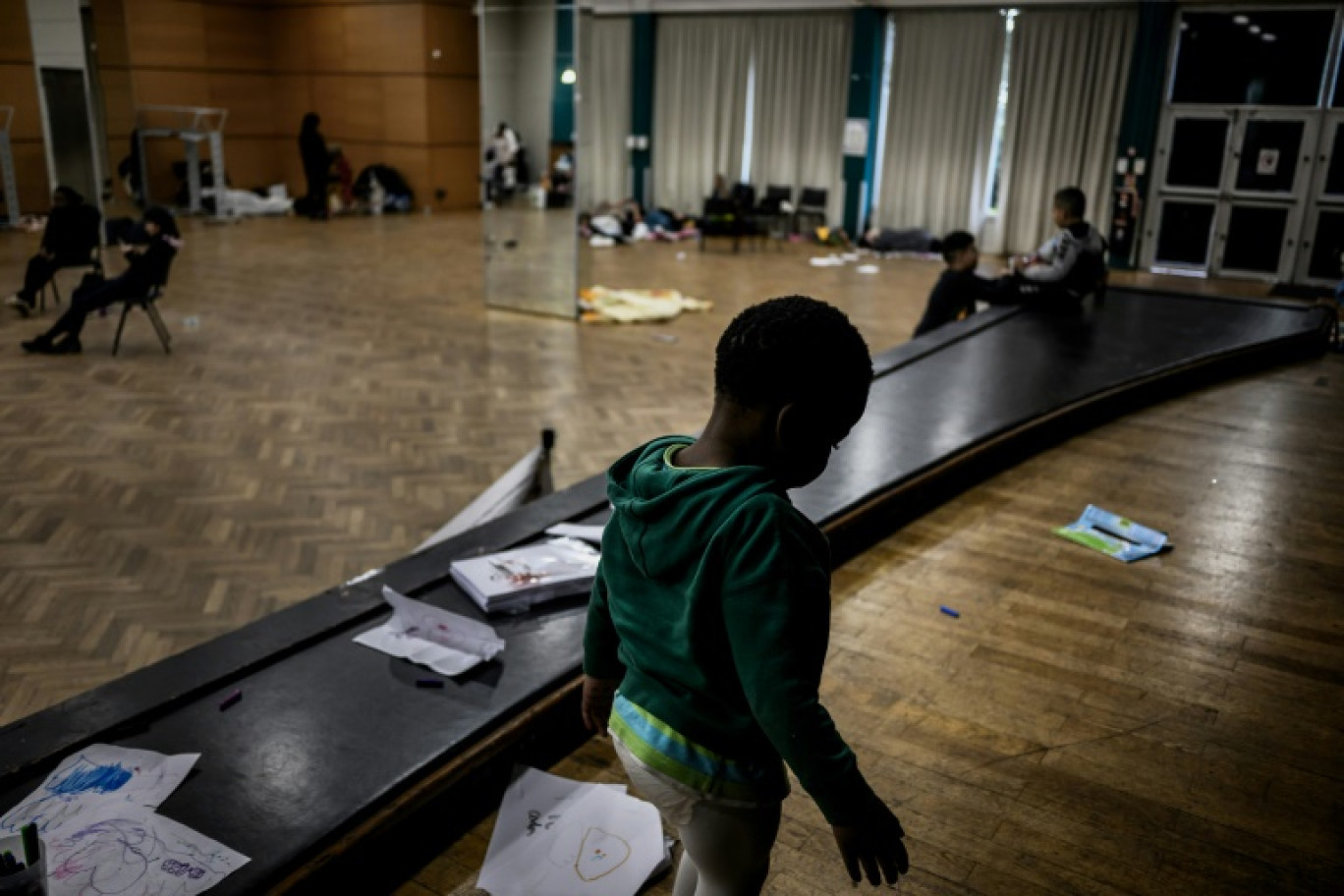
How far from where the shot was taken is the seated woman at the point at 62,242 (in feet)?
25.2

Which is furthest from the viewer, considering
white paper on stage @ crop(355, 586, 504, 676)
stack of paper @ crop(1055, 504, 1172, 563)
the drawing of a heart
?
stack of paper @ crop(1055, 504, 1172, 563)

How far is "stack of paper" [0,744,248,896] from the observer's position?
1720 millimetres

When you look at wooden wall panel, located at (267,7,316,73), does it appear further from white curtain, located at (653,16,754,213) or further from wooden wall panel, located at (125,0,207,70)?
white curtain, located at (653,16,754,213)

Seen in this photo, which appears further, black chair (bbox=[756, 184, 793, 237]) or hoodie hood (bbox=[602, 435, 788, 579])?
black chair (bbox=[756, 184, 793, 237])

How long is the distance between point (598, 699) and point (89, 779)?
1.03m

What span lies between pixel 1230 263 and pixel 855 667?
11.1 m

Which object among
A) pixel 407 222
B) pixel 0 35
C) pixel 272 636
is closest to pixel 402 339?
pixel 272 636

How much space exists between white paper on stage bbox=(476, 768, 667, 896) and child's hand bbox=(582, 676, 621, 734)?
0.44 metres

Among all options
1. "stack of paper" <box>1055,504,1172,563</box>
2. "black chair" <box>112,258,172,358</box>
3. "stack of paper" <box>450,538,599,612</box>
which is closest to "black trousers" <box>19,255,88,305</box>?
"black chair" <box>112,258,172,358</box>

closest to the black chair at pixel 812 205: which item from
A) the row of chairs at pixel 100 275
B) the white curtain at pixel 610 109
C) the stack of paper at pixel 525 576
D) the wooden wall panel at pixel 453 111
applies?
the white curtain at pixel 610 109

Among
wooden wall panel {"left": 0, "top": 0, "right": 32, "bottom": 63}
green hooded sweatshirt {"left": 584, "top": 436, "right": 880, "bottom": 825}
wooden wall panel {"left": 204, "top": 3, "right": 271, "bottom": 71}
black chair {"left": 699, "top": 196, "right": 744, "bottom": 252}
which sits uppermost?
wooden wall panel {"left": 204, "top": 3, "right": 271, "bottom": 71}

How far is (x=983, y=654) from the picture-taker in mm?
2869

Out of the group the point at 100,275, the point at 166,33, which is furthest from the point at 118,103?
the point at 100,275

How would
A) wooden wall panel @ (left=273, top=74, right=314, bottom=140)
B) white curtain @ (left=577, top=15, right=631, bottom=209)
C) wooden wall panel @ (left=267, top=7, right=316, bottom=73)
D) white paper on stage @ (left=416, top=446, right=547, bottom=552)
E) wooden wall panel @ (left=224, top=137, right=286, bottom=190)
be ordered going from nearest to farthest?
1. white paper on stage @ (left=416, top=446, right=547, bottom=552)
2. white curtain @ (left=577, top=15, right=631, bottom=209)
3. wooden wall panel @ (left=224, top=137, right=286, bottom=190)
4. wooden wall panel @ (left=267, top=7, right=316, bottom=73)
5. wooden wall panel @ (left=273, top=74, right=314, bottom=140)
